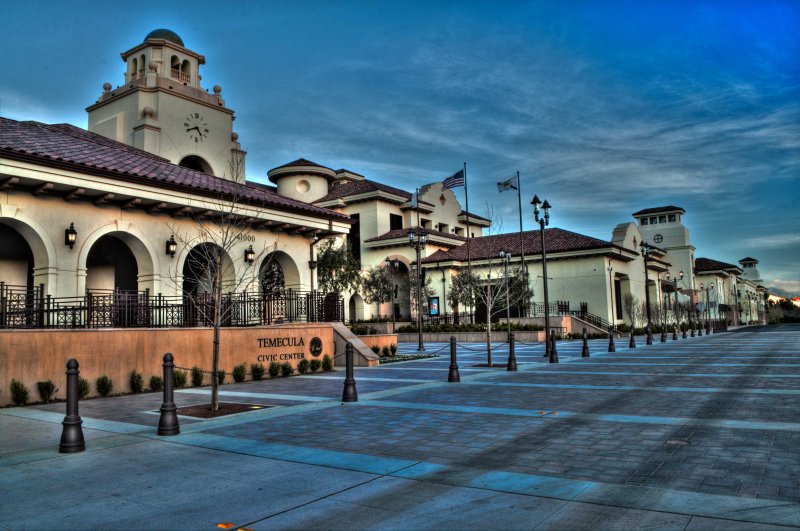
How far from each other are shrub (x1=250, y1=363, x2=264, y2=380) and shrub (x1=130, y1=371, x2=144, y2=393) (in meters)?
3.54

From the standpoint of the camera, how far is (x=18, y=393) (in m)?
12.2

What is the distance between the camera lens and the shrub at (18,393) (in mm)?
12145

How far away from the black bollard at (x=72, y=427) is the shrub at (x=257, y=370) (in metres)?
9.46

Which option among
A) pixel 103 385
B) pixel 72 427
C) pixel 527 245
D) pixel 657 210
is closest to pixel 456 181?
pixel 527 245

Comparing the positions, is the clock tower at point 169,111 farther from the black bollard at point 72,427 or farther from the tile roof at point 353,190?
the black bollard at point 72,427

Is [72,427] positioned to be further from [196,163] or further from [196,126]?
[196,126]

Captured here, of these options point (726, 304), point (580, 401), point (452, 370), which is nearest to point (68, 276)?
point (452, 370)

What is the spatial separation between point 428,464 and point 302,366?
12.7m

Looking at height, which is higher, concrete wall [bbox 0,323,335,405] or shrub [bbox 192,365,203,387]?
concrete wall [bbox 0,323,335,405]

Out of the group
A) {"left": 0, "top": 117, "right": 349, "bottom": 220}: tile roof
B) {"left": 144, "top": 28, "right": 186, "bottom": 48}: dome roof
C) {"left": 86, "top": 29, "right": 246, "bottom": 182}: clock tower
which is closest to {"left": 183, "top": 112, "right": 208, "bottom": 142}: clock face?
{"left": 86, "top": 29, "right": 246, "bottom": 182}: clock tower

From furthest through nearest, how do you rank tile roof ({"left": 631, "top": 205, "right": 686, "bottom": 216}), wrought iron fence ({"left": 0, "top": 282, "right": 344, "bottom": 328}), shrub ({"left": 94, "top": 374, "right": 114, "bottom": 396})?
tile roof ({"left": 631, "top": 205, "right": 686, "bottom": 216}) → wrought iron fence ({"left": 0, "top": 282, "right": 344, "bottom": 328}) → shrub ({"left": 94, "top": 374, "right": 114, "bottom": 396})

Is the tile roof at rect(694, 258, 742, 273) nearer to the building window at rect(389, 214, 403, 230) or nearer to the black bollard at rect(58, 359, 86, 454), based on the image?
the building window at rect(389, 214, 403, 230)

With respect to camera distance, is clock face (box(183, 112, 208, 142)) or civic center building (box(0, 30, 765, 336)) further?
clock face (box(183, 112, 208, 142))

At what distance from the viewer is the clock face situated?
3141cm
